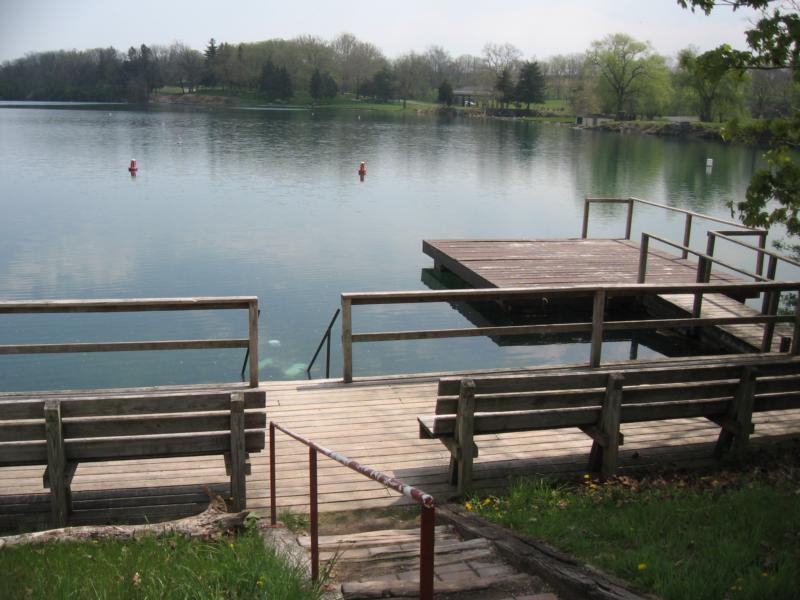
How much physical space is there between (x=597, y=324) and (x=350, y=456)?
3295 millimetres

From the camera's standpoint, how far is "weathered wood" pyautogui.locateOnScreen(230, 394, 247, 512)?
16.8ft

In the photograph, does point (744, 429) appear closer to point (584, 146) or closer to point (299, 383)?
A: point (299, 383)

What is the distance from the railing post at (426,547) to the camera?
8.80 feet

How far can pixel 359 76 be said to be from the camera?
166250 mm

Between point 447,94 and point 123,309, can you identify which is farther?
point 447,94

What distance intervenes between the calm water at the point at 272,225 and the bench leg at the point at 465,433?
6.99 m

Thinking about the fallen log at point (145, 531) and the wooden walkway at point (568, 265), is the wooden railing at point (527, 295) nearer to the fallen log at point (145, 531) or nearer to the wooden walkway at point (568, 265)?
the fallen log at point (145, 531)

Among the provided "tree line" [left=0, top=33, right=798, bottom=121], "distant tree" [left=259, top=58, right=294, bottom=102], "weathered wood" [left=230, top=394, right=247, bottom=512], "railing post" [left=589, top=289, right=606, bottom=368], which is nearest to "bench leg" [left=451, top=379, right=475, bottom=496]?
"weathered wood" [left=230, top=394, right=247, bottom=512]

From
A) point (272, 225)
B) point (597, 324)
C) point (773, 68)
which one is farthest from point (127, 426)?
point (272, 225)

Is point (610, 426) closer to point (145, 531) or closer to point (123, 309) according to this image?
point (145, 531)

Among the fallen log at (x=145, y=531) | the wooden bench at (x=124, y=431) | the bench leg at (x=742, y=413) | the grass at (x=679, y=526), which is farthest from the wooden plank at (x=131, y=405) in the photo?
the bench leg at (x=742, y=413)

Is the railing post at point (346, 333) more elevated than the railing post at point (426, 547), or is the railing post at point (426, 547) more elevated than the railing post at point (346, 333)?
the railing post at point (426, 547)

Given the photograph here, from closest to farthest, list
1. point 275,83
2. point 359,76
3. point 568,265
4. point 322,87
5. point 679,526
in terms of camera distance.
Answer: point 679,526 < point 568,265 < point 275,83 < point 322,87 < point 359,76

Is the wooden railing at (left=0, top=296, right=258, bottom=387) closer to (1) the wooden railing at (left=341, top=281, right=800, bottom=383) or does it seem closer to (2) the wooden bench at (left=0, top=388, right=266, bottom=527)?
(1) the wooden railing at (left=341, top=281, right=800, bottom=383)
